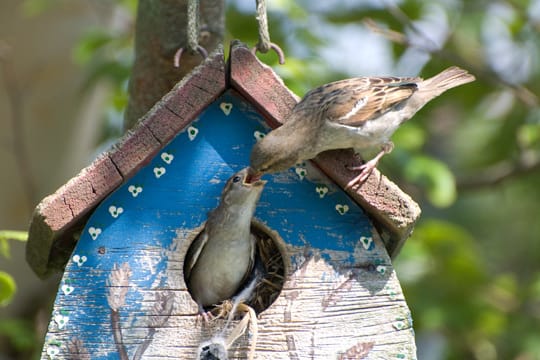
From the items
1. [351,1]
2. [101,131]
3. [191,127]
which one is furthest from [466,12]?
[191,127]

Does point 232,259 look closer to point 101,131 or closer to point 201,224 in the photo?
point 201,224

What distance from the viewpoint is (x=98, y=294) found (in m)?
2.96

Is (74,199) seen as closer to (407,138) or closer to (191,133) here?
(191,133)

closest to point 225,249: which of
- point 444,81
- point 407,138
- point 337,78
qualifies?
point 444,81

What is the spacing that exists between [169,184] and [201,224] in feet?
0.61

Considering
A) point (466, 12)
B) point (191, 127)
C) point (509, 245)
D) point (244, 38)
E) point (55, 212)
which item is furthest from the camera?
point (509, 245)

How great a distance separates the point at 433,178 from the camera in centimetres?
521

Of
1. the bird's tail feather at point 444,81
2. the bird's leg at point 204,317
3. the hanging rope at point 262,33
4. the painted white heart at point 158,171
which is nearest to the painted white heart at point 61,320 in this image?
the bird's leg at point 204,317

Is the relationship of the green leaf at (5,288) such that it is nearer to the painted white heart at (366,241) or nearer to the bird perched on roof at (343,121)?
the bird perched on roof at (343,121)

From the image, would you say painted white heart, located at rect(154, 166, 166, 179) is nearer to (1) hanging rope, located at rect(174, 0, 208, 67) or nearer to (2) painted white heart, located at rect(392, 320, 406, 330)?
(1) hanging rope, located at rect(174, 0, 208, 67)

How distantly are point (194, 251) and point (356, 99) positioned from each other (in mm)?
872

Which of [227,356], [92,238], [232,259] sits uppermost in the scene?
[92,238]

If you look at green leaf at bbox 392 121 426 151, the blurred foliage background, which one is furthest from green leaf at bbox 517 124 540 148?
green leaf at bbox 392 121 426 151

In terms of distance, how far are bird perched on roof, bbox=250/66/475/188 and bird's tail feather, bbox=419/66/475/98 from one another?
4 centimetres
